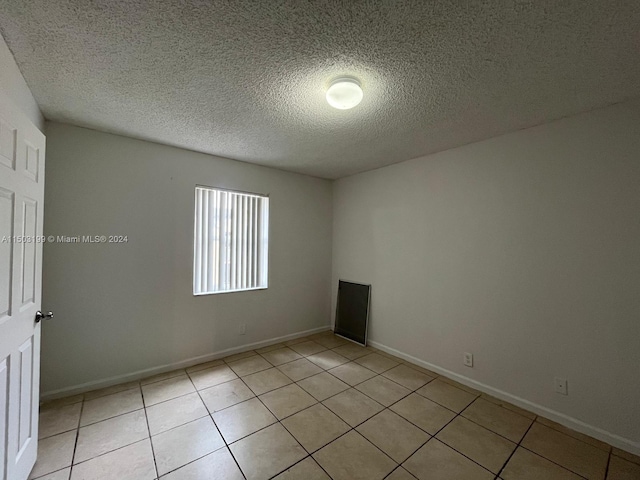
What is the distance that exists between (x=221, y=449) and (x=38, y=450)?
118cm

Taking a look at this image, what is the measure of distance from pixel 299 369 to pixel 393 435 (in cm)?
122

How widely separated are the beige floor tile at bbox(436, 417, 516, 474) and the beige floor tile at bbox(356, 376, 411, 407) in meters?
0.47

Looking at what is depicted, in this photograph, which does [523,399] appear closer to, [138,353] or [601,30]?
[601,30]

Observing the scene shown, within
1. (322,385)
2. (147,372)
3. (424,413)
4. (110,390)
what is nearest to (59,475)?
(110,390)

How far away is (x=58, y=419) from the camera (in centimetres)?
198

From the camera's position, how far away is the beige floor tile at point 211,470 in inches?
59.4

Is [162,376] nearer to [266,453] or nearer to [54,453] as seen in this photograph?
[54,453]

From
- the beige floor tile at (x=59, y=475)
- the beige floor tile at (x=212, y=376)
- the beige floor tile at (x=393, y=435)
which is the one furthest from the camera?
the beige floor tile at (x=212, y=376)

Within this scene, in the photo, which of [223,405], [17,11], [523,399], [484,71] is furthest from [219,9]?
[523,399]

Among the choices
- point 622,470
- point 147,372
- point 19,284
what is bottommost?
point 622,470

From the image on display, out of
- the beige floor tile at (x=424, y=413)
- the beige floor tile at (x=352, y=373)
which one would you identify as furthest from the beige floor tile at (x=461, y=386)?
the beige floor tile at (x=352, y=373)

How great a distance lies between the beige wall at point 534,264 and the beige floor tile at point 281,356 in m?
1.27

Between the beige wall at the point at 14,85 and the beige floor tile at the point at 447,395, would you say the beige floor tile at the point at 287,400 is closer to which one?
the beige floor tile at the point at 447,395

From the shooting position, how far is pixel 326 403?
2.24 m
